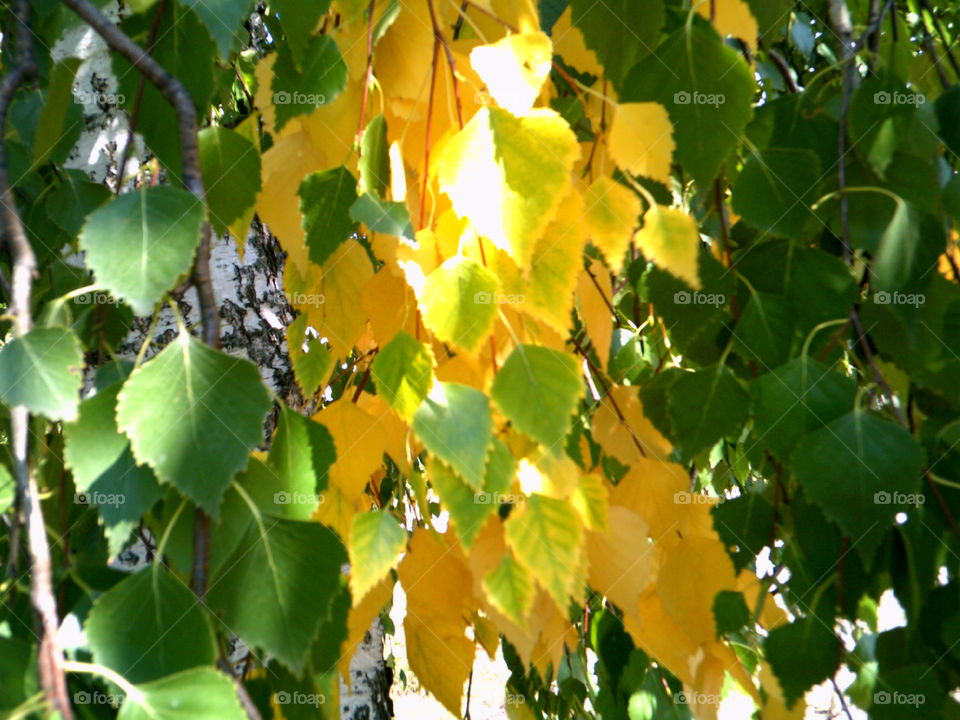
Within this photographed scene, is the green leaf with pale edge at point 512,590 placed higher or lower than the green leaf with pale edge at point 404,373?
lower

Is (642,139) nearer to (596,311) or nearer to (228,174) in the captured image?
(596,311)

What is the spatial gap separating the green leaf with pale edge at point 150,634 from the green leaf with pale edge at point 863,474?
31 centimetres

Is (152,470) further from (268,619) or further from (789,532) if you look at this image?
(789,532)

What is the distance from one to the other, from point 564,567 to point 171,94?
289mm

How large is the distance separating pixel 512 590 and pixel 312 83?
31 cm

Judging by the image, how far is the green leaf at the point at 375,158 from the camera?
517 mm

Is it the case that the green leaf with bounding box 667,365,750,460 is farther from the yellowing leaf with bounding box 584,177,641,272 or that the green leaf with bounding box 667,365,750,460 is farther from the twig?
the twig

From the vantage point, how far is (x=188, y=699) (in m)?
0.38

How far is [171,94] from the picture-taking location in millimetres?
460
